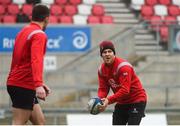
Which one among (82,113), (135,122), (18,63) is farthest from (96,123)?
(18,63)

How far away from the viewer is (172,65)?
1698 centimetres

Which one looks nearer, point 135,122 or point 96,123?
point 135,122

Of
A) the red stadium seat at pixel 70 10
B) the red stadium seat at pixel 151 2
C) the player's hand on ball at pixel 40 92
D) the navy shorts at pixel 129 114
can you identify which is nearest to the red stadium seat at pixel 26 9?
the red stadium seat at pixel 70 10

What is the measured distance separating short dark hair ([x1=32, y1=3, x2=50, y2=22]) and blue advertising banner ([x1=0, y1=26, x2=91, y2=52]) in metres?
9.06

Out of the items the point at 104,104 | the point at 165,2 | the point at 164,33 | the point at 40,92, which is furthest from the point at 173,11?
the point at 40,92

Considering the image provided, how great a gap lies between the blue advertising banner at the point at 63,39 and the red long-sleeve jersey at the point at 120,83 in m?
8.35

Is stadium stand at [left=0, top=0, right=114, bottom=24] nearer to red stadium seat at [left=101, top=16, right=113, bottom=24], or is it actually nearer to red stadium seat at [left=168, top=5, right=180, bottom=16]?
red stadium seat at [left=101, top=16, right=113, bottom=24]

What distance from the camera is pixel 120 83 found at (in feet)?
28.0

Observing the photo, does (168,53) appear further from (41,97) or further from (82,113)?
(41,97)

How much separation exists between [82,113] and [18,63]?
5.81 m

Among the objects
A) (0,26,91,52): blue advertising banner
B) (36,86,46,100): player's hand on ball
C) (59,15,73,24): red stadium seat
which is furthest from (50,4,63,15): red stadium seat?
(36,86,46,100): player's hand on ball

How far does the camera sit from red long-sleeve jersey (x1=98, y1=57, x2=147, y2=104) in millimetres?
8516

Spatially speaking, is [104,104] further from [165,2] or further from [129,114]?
[165,2]

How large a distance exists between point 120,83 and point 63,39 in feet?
28.7
